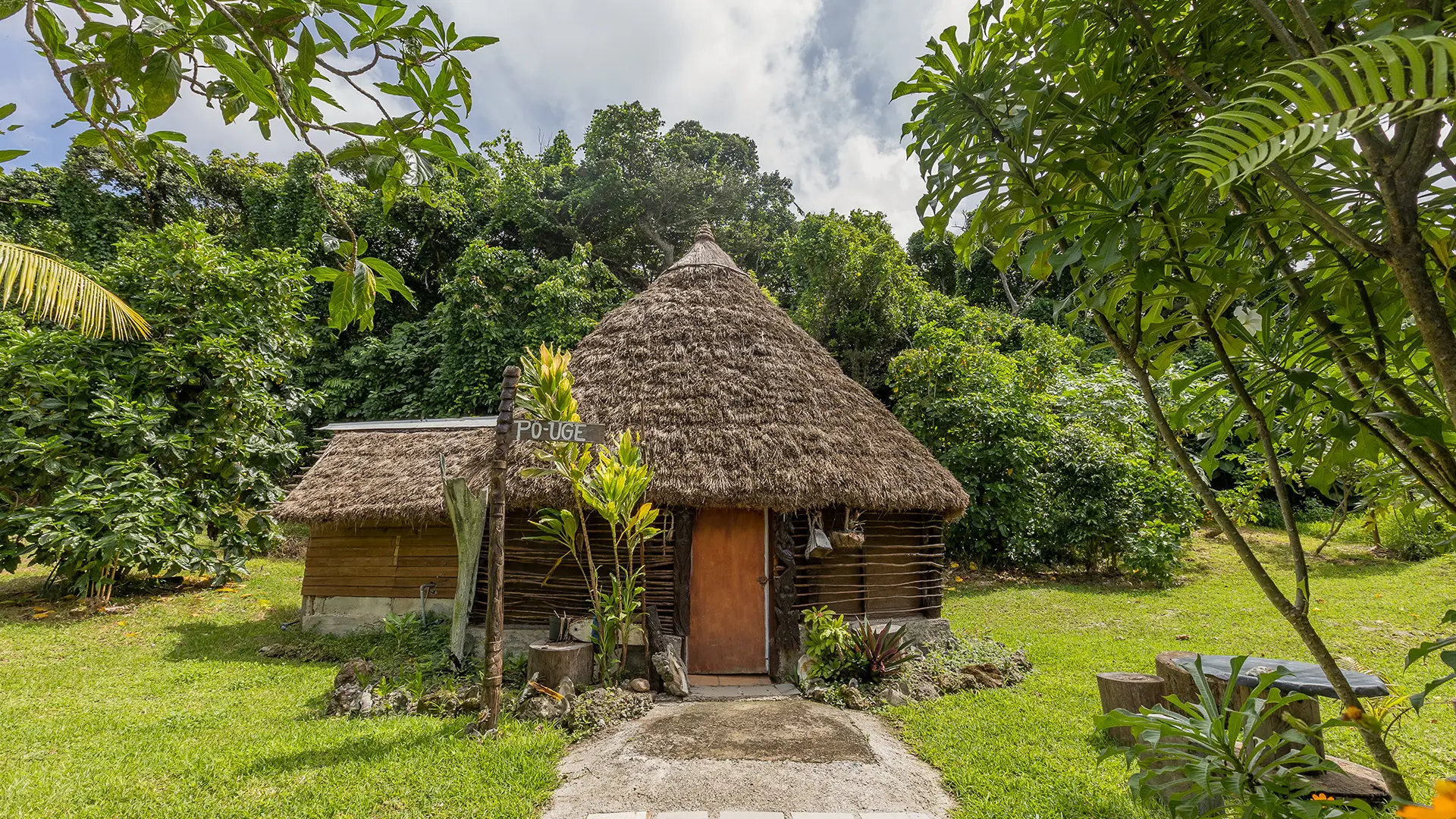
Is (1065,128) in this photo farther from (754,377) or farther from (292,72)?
(754,377)

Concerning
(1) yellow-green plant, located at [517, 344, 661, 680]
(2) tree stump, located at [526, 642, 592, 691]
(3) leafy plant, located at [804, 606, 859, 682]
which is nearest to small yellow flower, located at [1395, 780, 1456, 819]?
(1) yellow-green plant, located at [517, 344, 661, 680]

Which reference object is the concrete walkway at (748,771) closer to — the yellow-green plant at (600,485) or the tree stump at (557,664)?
the tree stump at (557,664)

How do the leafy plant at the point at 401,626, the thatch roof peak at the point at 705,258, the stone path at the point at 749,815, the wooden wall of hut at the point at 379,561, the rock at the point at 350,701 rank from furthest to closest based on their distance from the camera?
1. the thatch roof peak at the point at 705,258
2. the wooden wall of hut at the point at 379,561
3. the leafy plant at the point at 401,626
4. the rock at the point at 350,701
5. the stone path at the point at 749,815

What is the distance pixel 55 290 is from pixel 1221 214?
6842 mm

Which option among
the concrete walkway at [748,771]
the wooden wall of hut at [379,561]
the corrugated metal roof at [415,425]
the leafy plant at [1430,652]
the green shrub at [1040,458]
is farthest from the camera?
the green shrub at [1040,458]

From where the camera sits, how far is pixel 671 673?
583 centimetres

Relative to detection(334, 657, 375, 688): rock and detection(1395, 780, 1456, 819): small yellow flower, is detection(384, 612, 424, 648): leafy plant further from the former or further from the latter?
detection(1395, 780, 1456, 819): small yellow flower

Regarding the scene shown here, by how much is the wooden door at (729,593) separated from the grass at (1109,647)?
184 cm

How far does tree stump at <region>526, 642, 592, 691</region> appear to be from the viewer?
17.6 feet

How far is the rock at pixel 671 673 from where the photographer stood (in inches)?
228

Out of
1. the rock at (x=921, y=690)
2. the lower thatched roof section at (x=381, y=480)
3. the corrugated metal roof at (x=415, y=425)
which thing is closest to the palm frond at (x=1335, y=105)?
the rock at (x=921, y=690)

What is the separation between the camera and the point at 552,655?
5406mm

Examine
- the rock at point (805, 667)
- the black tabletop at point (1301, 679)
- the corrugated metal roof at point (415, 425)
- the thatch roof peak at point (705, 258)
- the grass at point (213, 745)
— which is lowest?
the grass at point (213, 745)

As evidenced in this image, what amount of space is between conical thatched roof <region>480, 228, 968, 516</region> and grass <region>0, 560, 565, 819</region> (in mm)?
2484
